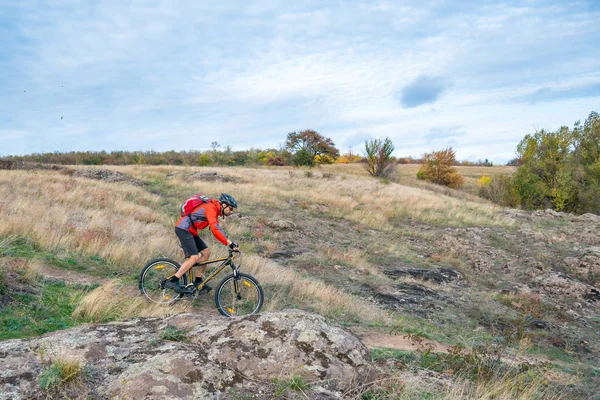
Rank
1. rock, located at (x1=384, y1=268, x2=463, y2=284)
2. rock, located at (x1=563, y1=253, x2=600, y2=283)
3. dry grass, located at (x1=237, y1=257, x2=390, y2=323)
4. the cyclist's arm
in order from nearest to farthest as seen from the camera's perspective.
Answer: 1. the cyclist's arm
2. dry grass, located at (x1=237, y1=257, x2=390, y2=323)
3. rock, located at (x1=384, y1=268, x2=463, y2=284)
4. rock, located at (x1=563, y1=253, x2=600, y2=283)

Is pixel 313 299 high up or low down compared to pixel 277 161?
down

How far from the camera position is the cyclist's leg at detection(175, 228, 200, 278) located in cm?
700

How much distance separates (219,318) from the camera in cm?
413

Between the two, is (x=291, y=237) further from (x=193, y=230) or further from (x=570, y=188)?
(x=570, y=188)

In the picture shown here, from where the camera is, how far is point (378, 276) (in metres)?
12.8

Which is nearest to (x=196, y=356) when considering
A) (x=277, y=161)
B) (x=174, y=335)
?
(x=174, y=335)

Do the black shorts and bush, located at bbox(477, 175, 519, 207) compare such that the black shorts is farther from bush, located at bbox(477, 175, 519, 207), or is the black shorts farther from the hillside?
bush, located at bbox(477, 175, 519, 207)

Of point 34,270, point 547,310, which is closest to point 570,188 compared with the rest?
point 547,310

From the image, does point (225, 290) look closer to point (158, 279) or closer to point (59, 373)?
point (158, 279)

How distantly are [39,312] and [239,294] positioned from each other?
9.75 feet

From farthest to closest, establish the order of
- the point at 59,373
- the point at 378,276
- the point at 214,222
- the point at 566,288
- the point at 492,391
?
1. the point at 566,288
2. the point at 378,276
3. the point at 214,222
4. the point at 492,391
5. the point at 59,373

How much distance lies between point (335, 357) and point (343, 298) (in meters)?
5.90

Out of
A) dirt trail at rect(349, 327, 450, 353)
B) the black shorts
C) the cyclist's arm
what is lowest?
dirt trail at rect(349, 327, 450, 353)

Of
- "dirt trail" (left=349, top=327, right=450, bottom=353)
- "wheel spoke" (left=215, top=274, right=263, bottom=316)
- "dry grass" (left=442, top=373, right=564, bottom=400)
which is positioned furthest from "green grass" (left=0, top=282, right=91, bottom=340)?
"dry grass" (left=442, top=373, right=564, bottom=400)
